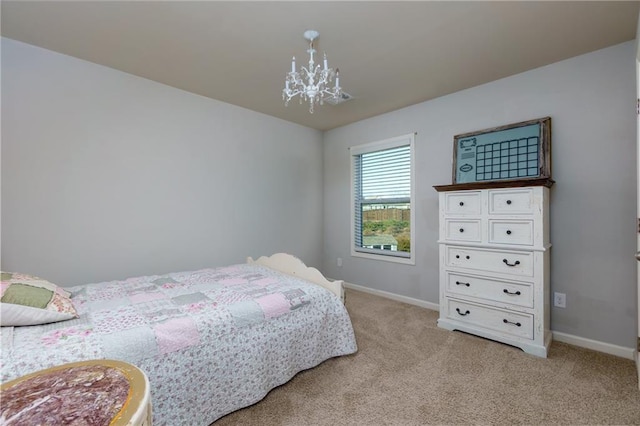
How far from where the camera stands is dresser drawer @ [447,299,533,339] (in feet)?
7.49

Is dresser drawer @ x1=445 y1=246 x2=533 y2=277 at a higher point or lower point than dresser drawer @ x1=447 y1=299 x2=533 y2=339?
higher

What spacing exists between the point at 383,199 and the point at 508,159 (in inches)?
58.8

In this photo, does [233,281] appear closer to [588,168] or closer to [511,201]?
[511,201]

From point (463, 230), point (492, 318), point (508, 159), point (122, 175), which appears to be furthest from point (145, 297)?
point (508, 159)

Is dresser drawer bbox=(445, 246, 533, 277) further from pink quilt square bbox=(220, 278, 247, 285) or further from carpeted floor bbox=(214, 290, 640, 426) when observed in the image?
pink quilt square bbox=(220, 278, 247, 285)

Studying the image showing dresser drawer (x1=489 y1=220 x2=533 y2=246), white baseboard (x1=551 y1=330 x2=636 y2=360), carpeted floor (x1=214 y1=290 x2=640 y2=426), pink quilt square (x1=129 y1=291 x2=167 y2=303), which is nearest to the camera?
carpeted floor (x1=214 y1=290 x2=640 y2=426)

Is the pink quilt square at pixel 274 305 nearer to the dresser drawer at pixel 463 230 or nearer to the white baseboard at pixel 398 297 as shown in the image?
the dresser drawer at pixel 463 230

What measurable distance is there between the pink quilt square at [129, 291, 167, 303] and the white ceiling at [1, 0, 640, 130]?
72.1 inches

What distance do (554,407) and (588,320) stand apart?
1.12 m

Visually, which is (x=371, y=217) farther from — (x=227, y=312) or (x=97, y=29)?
(x=97, y=29)

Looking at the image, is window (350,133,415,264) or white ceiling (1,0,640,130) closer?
white ceiling (1,0,640,130)

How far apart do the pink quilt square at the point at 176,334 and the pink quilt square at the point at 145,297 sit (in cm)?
44

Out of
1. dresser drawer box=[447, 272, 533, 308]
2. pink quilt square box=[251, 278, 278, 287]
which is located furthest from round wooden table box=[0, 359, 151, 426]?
dresser drawer box=[447, 272, 533, 308]

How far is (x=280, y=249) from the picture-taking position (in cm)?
389
